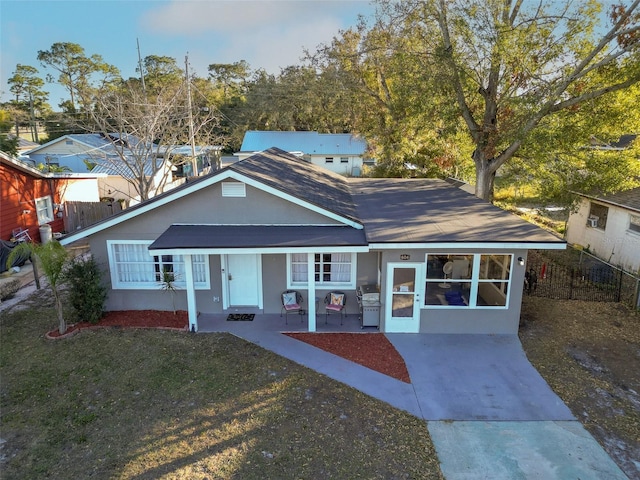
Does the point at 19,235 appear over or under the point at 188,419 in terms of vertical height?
over

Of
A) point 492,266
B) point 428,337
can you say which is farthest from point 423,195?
point 428,337

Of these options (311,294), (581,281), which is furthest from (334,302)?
(581,281)

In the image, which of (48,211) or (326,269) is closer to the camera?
(326,269)

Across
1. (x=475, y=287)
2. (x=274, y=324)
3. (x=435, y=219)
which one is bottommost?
(x=274, y=324)

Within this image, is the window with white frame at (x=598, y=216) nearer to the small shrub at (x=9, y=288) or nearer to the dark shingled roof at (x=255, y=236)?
the dark shingled roof at (x=255, y=236)

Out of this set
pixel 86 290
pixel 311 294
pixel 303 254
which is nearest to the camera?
pixel 311 294

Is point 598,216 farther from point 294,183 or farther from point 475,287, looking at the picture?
point 294,183

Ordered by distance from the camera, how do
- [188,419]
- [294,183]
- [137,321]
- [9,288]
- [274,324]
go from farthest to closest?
[9,288] < [294,183] < [137,321] < [274,324] < [188,419]

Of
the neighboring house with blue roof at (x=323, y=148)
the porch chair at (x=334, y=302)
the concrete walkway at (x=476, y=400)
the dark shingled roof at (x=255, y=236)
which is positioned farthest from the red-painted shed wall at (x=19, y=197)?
the neighboring house with blue roof at (x=323, y=148)
